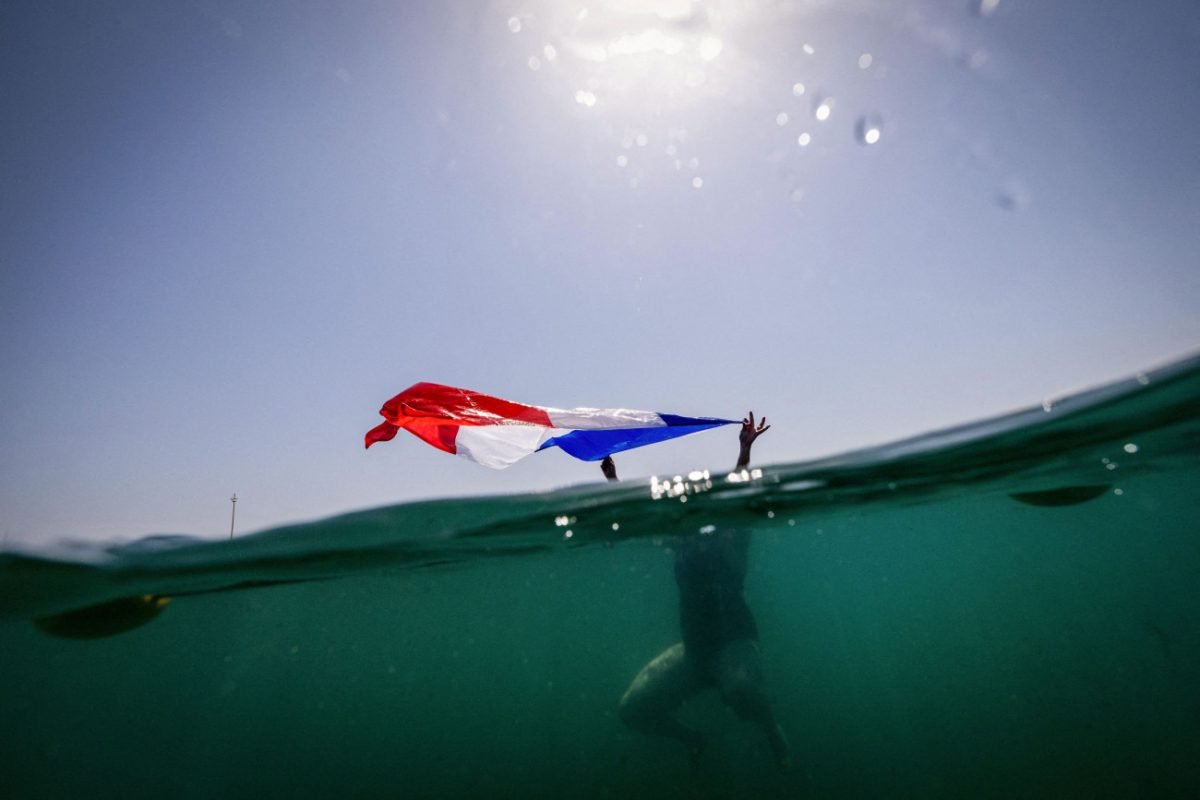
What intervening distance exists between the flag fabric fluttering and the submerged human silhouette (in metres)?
4.07

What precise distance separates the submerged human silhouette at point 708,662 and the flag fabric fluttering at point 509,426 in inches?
160

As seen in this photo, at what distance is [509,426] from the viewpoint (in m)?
8.94

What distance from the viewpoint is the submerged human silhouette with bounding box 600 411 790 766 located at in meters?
11.1

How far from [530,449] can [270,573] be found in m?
7.67

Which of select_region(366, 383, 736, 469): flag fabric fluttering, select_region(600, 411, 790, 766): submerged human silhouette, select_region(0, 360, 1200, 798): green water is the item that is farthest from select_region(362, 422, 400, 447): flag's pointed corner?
select_region(600, 411, 790, 766): submerged human silhouette

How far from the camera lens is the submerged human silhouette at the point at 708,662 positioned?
1110 cm

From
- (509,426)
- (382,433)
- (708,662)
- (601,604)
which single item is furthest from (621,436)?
(601,604)

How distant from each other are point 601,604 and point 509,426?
43.2ft

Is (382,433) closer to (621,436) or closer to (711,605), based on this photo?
(621,436)

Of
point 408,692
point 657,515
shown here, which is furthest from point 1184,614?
point 408,692

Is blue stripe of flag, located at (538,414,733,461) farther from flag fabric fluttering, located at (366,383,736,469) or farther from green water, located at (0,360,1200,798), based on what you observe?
green water, located at (0,360,1200,798)

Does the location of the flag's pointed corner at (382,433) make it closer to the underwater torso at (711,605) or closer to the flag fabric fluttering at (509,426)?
the flag fabric fluttering at (509,426)

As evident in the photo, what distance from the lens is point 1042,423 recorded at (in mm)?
8898

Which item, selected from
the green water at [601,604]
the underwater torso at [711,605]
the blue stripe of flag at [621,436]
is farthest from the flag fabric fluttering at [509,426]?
the underwater torso at [711,605]
